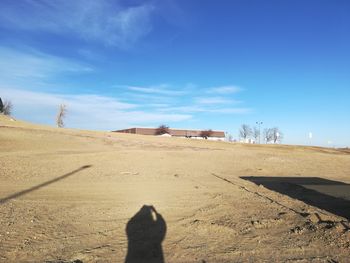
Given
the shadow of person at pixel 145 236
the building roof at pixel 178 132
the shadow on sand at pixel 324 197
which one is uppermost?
the building roof at pixel 178 132

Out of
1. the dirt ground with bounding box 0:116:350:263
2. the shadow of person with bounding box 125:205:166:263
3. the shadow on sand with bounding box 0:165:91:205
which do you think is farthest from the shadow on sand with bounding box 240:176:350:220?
the shadow on sand with bounding box 0:165:91:205

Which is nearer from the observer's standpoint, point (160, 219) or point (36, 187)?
point (160, 219)

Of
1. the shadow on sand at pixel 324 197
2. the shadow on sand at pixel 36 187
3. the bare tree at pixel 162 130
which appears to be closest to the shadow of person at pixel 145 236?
the shadow on sand at pixel 36 187

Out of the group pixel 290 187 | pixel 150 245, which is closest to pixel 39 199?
pixel 150 245

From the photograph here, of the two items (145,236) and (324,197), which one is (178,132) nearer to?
(324,197)

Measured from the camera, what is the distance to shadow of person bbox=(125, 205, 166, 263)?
660cm

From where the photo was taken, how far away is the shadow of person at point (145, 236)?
260 inches

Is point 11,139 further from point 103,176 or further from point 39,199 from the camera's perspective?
point 39,199

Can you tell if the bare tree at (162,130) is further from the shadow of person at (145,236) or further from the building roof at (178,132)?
the shadow of person at (145,236)

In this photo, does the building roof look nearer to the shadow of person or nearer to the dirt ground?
the dirt ground

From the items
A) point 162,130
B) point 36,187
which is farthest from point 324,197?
point 162,130

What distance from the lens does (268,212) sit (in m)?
10.3

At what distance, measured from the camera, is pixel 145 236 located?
7828mm

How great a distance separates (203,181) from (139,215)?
27.1 feet
